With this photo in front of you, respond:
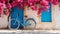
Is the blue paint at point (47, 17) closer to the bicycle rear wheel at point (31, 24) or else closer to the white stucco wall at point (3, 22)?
the bicycle rear wheel at point (31, 24)

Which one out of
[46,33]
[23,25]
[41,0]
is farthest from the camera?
[23,25]

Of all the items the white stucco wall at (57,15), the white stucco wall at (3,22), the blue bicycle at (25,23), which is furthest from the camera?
the white stucco wall at (3,22)

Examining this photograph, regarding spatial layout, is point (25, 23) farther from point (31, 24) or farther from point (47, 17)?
point (47, 17)

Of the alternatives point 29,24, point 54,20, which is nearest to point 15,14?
point 29,24

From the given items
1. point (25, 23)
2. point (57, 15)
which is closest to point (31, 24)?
point (25, 23)

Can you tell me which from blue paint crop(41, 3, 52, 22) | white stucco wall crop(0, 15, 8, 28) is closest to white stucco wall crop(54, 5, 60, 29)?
blue paint crop(41, 3, 52, 22)

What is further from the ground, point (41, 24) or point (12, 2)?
point (12, 2)

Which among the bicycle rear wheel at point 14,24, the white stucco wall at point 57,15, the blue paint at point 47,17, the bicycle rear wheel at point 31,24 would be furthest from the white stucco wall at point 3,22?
the white stucco wall at point 57,15

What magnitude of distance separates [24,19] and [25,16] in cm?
22

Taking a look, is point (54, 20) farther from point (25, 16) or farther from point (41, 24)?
point (25, 16)

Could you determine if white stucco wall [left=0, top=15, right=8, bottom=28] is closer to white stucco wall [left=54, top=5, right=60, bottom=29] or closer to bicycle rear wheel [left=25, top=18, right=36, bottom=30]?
bicycle rear wheel [left=25, top=18, right=36, bottom=30]

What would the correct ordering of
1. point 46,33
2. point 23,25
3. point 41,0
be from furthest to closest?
point 23,25 → point 46,33 → point 41,0

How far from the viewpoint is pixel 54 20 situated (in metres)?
17.5

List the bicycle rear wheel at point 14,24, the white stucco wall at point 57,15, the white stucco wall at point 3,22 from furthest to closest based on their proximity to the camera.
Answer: the white stucco wall at point 3,22, the white stucco wall at point 57,15, the bicycle rear wheel at point 14,24
